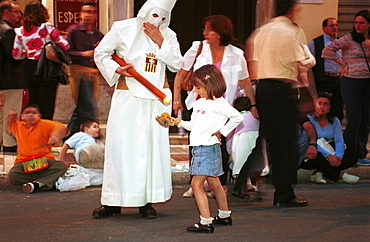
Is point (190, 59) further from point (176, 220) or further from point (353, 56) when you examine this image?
point (353, 56)

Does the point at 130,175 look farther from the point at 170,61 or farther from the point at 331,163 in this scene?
the point at 331,163

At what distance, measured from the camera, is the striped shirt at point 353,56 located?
923 cm

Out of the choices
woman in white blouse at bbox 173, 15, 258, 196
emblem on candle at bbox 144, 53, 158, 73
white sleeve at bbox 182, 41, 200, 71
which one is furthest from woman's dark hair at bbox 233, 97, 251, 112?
emblem on candle at bbox 144, 53, 158, 73

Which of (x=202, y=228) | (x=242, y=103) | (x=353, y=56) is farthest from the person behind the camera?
(x=353, y=56)

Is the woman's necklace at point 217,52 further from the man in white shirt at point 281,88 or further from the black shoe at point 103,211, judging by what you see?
the black shoe at point 103,211

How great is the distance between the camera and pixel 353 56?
9242 millimetres

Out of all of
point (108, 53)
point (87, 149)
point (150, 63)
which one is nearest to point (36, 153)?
point (87, 149)

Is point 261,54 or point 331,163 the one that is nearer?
point 261,54

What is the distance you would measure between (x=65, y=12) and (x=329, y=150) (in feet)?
16.4

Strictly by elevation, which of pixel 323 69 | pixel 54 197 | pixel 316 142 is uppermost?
pixel 323 69

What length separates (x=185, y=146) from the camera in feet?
36.2

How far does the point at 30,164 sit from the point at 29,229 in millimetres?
1883

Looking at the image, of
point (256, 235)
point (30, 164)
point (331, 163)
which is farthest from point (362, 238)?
point (30, 164)

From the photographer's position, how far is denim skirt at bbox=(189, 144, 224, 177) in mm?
5934
